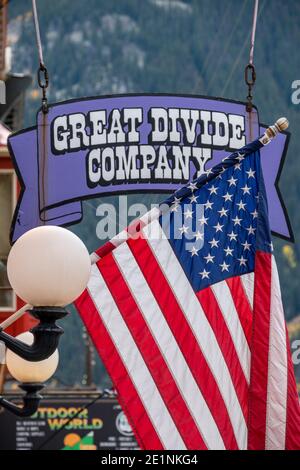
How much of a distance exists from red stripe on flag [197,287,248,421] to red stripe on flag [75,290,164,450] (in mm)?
674

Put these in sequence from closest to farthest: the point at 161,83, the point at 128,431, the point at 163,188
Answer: the point at 163,188 → the point at 128,431 → the point at 161,83

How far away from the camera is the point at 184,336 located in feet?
34.0

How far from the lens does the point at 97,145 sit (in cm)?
1158

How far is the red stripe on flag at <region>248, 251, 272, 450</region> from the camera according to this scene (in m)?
10.1

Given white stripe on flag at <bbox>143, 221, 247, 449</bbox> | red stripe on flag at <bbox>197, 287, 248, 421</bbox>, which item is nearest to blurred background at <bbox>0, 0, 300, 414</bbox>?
white stripe on flag at <bbox>143, 221, 247, 449</bbox>

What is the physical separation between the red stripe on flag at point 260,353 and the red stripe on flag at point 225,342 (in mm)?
76

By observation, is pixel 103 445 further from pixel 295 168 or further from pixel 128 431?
pixel 295 168

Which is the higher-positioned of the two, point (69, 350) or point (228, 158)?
point (69, 350)

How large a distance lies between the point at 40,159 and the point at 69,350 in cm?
13422

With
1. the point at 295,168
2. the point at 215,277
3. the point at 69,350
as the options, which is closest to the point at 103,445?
the point at 215,277

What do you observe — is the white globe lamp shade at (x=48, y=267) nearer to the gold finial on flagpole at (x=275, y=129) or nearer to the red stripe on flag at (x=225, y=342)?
the red stripe on flag at (x=225, y=342)

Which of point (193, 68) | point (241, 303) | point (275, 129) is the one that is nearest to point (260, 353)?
point (241, 303)

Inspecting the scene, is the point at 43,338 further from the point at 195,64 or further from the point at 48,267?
the point at 195,64

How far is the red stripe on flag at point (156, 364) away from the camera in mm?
10242
